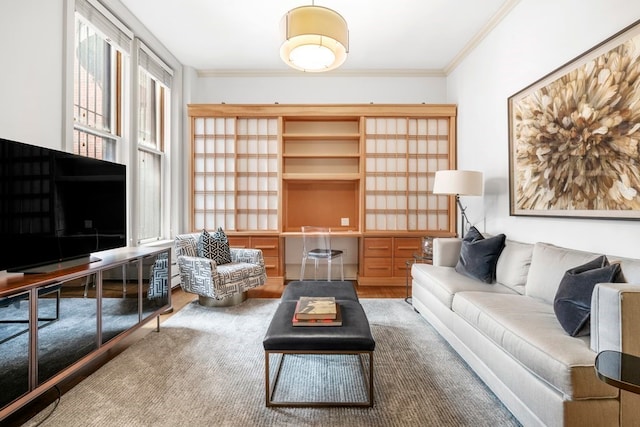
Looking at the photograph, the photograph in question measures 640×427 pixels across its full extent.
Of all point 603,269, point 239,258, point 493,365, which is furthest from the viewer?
point 239,258

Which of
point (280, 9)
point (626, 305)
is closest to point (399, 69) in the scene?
point (280, 9)

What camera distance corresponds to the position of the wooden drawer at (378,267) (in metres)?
4.52

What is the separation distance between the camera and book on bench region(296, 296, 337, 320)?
1.95m

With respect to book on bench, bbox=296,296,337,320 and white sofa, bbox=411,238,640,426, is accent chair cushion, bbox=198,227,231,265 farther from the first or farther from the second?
white sofa, bbox=411,238,640,426

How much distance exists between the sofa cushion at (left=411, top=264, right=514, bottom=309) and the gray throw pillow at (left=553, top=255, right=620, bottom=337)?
2.56ft

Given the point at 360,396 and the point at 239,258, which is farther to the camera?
the point at 239,258

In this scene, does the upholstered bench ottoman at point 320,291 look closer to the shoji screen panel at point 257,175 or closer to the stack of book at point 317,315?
the stack of book at point 317,315

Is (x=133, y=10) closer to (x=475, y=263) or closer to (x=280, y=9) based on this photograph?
(x=280, y=9)

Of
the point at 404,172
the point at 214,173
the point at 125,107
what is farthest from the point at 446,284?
the point at 125,107

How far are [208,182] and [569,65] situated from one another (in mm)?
4114

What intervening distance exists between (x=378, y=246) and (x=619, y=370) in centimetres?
347

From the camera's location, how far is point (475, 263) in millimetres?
2883

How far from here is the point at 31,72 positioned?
229 centimetres

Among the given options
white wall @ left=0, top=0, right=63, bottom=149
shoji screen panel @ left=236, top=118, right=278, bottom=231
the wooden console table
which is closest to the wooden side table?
the wooden console table
